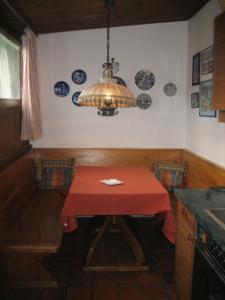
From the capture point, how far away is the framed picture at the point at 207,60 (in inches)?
124

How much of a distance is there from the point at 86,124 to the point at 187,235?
2.40 metres

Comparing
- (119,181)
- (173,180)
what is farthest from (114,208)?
(173,180)

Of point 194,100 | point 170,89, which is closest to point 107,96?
point 194,100

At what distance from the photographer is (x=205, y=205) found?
75.2 inches

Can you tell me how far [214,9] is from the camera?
308 centimetres

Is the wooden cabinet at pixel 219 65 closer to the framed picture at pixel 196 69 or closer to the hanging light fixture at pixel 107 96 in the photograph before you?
the hanging light fixture at pixel 107 96

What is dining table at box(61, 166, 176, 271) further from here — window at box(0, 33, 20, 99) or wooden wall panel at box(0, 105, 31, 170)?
window at box(0, 33, 20, 99)

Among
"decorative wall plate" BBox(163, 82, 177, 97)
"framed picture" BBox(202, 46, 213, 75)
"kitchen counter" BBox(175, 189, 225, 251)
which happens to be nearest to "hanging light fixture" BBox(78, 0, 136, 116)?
"kitchen counter" BBox(175, 189, 225, 251)

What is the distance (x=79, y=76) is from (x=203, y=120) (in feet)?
5.54

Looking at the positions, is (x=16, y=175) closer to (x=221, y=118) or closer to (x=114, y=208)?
(x=114, y=208)

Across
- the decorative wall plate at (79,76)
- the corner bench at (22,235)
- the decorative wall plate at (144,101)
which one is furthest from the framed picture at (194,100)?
the corner bench at (22,235)

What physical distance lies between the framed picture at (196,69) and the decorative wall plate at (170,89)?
356 mm

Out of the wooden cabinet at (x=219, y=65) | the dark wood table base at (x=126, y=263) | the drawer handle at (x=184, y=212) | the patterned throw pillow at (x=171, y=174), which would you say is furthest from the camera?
the patterned throw pillow at (x=171, y=174)

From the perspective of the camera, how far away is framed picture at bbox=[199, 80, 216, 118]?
125 inches
